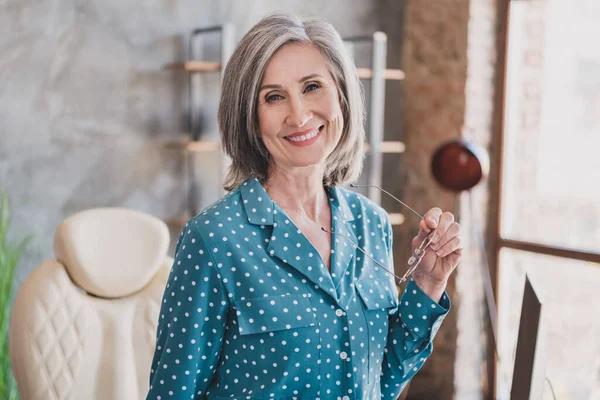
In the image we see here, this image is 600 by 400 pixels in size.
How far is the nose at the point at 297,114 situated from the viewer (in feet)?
4.40

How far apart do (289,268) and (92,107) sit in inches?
78.4

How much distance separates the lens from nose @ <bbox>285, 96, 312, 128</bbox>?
4.40ft

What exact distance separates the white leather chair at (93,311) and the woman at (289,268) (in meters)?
0.58

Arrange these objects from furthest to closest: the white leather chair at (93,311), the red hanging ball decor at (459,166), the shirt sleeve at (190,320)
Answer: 1. the red hanging ball decor at (459,166)
2. the white leather chair at (93,311)
3. the shirt sleeve at (190,320)

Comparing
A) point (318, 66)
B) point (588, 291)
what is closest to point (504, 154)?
point (588, 291)

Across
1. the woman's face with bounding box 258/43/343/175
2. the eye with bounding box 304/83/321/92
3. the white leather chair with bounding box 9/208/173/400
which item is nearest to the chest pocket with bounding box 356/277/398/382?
the woman's face with bounding box 258/43/343/175

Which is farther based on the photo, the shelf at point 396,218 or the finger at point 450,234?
the shelf at point 396,218

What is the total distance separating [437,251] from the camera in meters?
1.32

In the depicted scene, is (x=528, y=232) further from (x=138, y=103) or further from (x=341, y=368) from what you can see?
(x=341, y=368)

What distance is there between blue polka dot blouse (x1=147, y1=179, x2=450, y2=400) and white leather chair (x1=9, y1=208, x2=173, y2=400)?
60cm

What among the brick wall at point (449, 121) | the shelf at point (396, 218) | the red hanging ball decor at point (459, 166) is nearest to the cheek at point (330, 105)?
the red hanging ball decor at point (459, 166)

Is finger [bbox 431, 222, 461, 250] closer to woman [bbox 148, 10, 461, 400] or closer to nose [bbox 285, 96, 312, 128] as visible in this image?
woman [bbox 148, 10, 461, 400]

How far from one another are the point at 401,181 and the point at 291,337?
2.83 m

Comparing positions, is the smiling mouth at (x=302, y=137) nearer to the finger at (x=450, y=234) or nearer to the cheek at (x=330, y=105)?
the cheek at (x=330, y=105)
